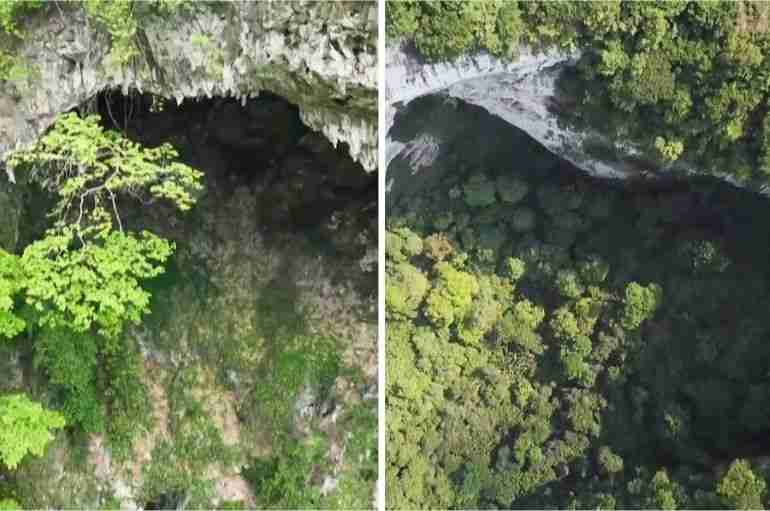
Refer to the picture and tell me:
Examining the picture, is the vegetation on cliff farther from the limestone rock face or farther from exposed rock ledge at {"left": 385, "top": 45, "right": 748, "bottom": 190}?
the limestone rock face

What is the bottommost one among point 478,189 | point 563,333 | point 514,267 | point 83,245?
Result: point 563,333

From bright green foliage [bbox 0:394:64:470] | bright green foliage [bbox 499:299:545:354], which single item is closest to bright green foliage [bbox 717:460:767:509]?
bright green foliage [bbox 499:299:545:354]

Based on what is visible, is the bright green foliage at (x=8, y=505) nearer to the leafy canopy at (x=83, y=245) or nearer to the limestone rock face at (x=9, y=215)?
the leafy canopy at (x=83, y=245)

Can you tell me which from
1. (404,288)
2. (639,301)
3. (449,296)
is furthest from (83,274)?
(639,301)

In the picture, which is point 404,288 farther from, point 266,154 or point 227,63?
point 227,63

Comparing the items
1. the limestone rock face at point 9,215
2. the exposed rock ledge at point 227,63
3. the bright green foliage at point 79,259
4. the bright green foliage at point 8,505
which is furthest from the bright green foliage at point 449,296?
the bright green foliage at point 8,505
